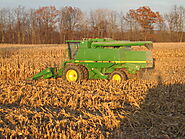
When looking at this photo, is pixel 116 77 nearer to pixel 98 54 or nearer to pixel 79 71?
pixel 98 54

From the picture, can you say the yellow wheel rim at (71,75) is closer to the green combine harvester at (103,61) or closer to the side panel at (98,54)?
the green combine harvester at (103,61)

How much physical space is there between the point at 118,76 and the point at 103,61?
30.1 inches

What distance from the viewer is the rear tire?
7711 mm

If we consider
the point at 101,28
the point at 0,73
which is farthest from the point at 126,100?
the point at 101,28

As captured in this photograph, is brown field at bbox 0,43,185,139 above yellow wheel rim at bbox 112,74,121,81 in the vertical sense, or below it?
below

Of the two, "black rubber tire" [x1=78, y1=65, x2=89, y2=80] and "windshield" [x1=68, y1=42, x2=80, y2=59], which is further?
"windshield" [x1=68, y1=42, x2=80, y2=59]

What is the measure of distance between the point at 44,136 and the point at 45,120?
0.71 m

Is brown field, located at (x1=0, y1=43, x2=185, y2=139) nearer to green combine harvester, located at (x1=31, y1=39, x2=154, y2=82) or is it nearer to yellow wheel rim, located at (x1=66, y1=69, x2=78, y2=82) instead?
green combine harvester, located at (x1=31, y1=39, x2=154, y2=82)

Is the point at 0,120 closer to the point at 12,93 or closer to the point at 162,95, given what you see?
the point at 12,93

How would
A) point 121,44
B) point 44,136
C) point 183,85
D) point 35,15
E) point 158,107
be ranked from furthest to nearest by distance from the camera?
→ 1. point 35,15
2. point 121,44
3. point 183,85
4. point 158,107
5. point 44,136

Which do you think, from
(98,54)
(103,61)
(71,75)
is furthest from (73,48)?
(103,61)

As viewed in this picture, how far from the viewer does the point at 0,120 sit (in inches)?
161

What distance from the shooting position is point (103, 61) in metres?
8.09

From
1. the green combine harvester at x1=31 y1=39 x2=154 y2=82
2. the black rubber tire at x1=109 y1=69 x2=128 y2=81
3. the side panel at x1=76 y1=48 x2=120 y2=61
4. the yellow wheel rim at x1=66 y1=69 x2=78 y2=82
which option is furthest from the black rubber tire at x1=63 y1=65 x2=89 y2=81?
the black rubber tire at x1=109 y1=69 x2=128 y2=81
